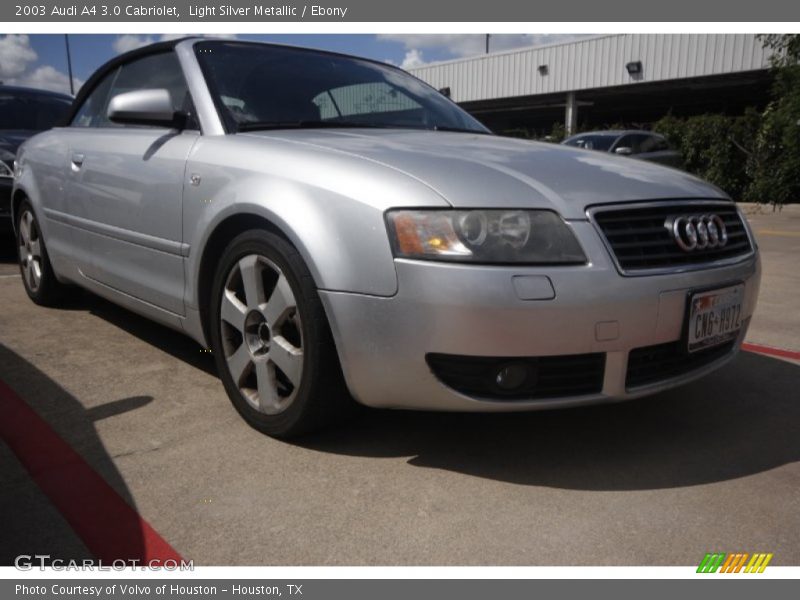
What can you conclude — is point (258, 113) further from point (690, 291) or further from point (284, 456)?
point (690, 291)

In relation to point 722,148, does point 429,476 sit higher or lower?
lower

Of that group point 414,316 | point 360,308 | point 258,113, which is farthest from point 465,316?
point 258,113

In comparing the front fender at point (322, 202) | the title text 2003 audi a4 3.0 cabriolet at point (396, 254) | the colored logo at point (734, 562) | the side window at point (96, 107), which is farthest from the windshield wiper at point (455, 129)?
the colored logo at point (734, 562)

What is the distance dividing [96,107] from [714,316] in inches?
133

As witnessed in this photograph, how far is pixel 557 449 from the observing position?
2424 mm

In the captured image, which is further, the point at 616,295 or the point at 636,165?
the point at 636,165

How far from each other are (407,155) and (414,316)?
59 cm

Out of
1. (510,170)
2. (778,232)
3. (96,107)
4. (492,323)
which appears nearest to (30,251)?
(96,107)

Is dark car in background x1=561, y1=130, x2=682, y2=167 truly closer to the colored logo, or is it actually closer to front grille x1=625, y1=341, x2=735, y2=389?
front grille x1=625, y1=341, x2=735, y2=389

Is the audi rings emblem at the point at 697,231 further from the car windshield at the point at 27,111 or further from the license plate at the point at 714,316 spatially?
the car windshield at the point at 27,111

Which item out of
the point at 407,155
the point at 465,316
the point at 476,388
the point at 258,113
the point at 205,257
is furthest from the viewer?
the point at 258,113

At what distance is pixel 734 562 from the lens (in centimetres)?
179

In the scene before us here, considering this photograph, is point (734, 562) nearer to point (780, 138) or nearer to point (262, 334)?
point (262, 334)

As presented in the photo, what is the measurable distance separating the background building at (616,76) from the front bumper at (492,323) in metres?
16.2
